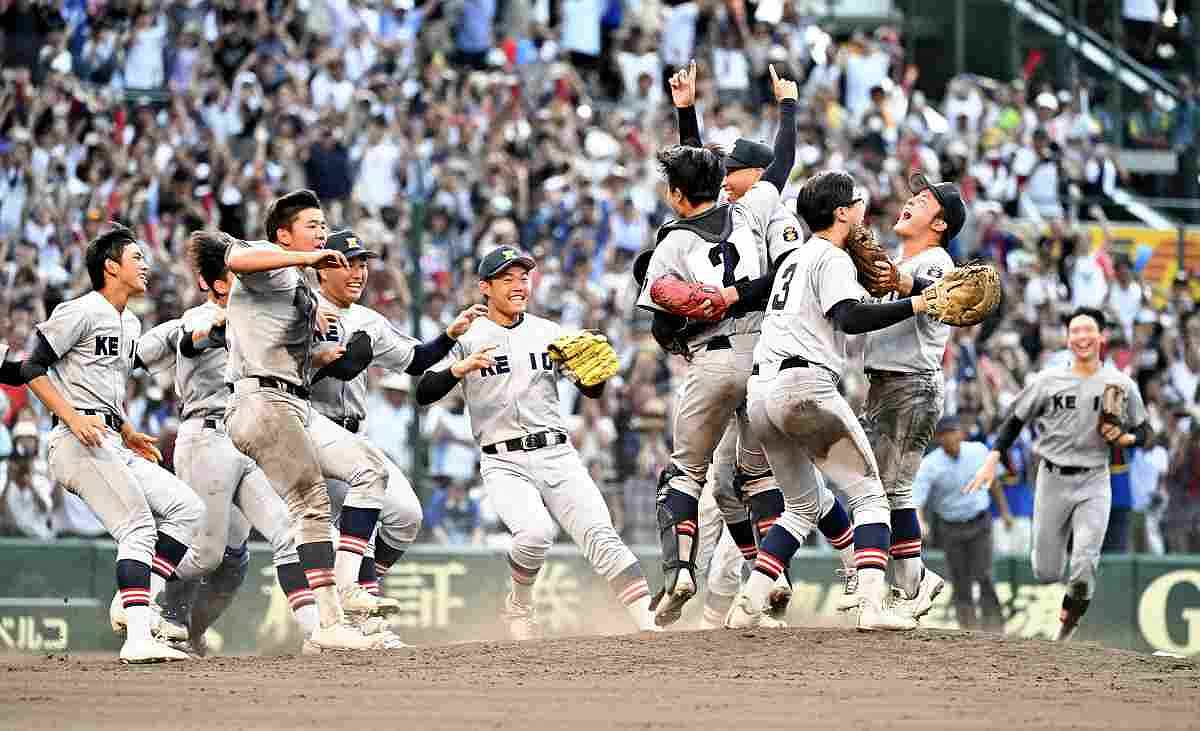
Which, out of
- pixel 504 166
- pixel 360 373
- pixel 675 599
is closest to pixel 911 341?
pixel 675 599

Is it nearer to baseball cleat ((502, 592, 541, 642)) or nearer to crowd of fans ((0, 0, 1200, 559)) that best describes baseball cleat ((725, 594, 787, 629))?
baseball cleat ((502, 592, 541, 642))

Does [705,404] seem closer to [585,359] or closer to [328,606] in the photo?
[585,359]

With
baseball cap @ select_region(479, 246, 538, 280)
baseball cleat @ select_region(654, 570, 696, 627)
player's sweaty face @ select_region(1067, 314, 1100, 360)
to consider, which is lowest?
baseball cleat @ select_region(654, 570, 696, 627)

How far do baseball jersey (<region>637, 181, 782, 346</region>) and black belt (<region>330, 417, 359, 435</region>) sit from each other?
1971mm

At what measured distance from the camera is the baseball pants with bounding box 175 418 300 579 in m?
10.2

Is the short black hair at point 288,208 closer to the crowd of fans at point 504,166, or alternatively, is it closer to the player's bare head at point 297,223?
the player's bare head at point 297,223

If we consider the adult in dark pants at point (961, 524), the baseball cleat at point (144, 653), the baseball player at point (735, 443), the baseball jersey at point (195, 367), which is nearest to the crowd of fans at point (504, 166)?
the adult in dark pants at point (961, 524)

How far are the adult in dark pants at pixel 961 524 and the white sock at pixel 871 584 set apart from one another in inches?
254

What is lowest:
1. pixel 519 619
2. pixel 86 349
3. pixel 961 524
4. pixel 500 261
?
pixel 961 524

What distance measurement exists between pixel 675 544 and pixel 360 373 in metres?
2.09

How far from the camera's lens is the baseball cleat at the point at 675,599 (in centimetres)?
915

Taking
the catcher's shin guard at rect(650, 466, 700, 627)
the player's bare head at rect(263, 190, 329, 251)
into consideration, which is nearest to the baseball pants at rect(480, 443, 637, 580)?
the catcher's shin guard at rect(650, 466, 700, 627)

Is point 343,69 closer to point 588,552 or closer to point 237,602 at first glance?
point 237,602

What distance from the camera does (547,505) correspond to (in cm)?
1017
